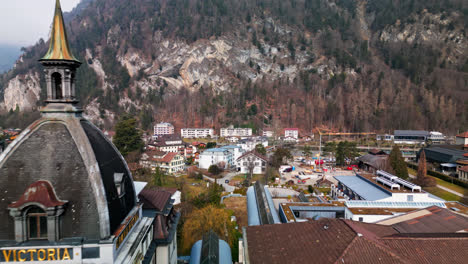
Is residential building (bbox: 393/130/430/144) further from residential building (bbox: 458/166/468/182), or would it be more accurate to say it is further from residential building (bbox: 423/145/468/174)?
residential building (bbox: 458/166/468/182)

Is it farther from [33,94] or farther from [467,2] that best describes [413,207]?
[467,2]

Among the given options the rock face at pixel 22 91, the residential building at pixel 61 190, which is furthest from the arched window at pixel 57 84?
the rock face at pixel 22 91

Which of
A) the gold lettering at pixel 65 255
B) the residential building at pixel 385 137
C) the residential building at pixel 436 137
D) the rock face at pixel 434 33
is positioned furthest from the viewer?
the rock face at pixel 434 33

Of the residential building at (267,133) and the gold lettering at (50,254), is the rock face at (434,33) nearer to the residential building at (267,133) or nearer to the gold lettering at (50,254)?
the residential building at (267,133)

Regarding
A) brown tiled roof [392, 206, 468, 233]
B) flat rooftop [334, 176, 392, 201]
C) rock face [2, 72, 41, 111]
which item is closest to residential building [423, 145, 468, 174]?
flat rooftop [334, 176, 392, 201]

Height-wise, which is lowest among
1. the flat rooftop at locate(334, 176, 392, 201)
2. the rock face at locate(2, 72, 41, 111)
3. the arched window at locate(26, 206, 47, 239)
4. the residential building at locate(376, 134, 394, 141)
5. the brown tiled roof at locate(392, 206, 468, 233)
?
the flat rooftop at locate(334, 176, 392, 201)

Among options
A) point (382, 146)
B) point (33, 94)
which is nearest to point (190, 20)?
point (33, 94)

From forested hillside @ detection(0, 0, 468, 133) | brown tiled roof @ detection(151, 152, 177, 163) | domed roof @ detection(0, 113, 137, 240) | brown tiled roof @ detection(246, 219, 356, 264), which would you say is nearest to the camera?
domed roof @ detection(0, 113, 137, 240)
